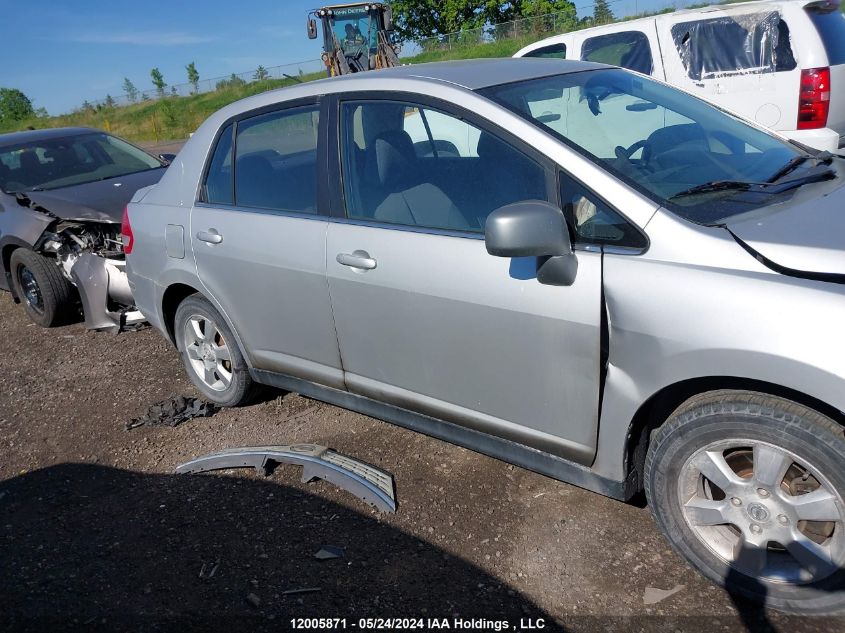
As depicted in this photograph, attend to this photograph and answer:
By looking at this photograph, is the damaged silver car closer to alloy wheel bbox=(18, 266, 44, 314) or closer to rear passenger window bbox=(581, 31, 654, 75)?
alloy wheel bbox=(18, 266, 44, 314)

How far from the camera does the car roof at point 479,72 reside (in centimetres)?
314

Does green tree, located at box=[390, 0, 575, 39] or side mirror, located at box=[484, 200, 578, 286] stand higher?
green tree, located at box=[390, 0, 575, 39]

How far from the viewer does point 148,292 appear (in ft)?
14.9

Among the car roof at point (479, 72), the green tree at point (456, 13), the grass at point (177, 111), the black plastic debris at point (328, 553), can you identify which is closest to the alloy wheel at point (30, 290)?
the car roof at point (479, 72)

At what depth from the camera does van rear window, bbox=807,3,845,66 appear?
6.37 meters

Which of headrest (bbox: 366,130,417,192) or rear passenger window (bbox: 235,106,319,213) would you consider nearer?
headrest (bbox: 366,130,417,192)

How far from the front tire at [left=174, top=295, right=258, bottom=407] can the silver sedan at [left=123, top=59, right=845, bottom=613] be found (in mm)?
214

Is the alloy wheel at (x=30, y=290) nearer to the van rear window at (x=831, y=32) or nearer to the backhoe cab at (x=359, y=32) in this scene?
the van rear window at (x=831, y=32)

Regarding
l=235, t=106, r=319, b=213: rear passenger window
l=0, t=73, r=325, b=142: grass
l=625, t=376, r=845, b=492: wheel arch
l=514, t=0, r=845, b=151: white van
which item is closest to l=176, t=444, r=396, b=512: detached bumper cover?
l=625, t=376, r=845, b=492: wheel arch

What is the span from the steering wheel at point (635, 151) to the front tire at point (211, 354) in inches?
92.4

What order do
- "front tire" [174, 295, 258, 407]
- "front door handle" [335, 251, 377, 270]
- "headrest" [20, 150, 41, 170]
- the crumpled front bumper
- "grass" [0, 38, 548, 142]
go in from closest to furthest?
"front door handle" [335, 251, 377, 270], "front tire" [174, 295, 258, 407], the crumpled front bumper, "headrest" [20, 150, 41, 170], "grass" [0, 38, 548, 142]

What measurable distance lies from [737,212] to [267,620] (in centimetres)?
221

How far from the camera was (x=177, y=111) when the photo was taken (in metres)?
43.2

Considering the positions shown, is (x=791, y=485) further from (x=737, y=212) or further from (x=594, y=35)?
(x=594, y=35)
